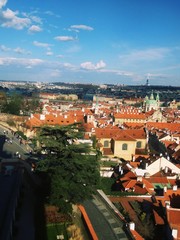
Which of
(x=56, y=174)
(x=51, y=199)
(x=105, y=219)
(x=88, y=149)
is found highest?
(x=88, y=149)

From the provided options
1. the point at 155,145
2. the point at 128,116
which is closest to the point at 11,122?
the point at 155,145

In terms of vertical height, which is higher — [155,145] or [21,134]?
[21,134]

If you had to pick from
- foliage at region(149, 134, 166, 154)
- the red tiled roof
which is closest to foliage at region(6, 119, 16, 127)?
foliage at region(149, 134, 166, 154)

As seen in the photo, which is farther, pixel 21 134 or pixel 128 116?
pixel 128 116

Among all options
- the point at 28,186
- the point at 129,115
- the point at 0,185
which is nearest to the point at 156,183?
the point at 28,186

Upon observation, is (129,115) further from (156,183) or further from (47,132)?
(47,132)

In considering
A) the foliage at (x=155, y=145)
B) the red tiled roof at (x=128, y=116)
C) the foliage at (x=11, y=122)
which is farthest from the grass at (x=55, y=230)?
the red tiled roof at (x=128, y=116)

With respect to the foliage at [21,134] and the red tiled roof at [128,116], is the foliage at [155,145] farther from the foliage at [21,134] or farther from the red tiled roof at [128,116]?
the red tiled roof at [128,116]

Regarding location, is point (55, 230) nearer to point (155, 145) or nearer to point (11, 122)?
point (155, 145)

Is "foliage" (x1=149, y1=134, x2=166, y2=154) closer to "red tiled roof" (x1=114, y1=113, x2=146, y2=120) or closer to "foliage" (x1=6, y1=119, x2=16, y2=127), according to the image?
"foliage" (x1=6, y1=119, x2=16, y2=127)
